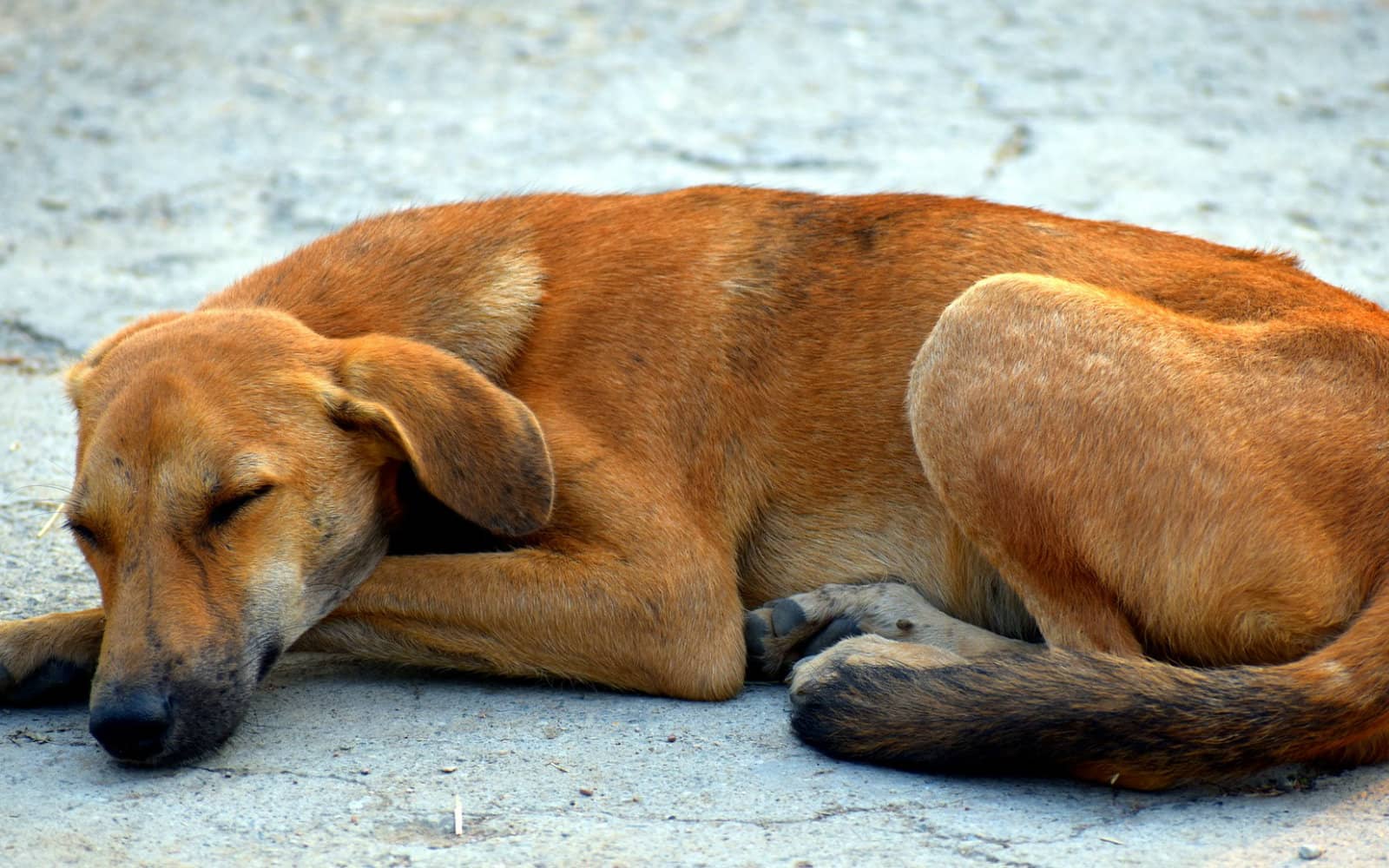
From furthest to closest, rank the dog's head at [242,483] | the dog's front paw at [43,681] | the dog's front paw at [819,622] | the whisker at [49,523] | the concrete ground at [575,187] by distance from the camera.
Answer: the whisker at [49,523] < the dog's front paw at [819,622] < the dog's front paw at [43,681] < the dog's head at [242,483] < the concrete ground at [575,187]

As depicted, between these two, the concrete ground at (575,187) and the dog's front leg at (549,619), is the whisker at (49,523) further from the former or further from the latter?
the dog's front leg at (549,619)

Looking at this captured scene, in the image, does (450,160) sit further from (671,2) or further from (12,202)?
(671,2)

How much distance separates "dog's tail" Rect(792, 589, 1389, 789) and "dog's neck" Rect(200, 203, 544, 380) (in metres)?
1.41

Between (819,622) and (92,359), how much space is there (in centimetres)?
197

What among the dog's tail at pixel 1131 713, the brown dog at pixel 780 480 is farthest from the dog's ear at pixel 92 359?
the dog's tail at pixel 1131 713

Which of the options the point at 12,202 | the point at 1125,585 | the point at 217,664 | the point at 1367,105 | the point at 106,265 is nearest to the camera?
the point at 217,664

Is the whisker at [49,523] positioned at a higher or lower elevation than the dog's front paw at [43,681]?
lower

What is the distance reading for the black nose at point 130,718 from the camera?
3.08 metres

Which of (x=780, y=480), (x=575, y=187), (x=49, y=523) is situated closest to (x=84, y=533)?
(x=49, y=523)

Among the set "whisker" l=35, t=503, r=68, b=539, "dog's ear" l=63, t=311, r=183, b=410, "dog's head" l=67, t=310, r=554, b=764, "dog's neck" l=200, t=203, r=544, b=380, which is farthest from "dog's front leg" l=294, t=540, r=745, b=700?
"whisker" l=35, t=503, r=68, b=539

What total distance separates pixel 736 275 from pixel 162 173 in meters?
4.70

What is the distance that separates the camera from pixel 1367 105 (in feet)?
28.3

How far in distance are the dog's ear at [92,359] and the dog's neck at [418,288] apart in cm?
15

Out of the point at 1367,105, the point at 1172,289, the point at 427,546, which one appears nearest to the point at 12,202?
the point at 427,546
